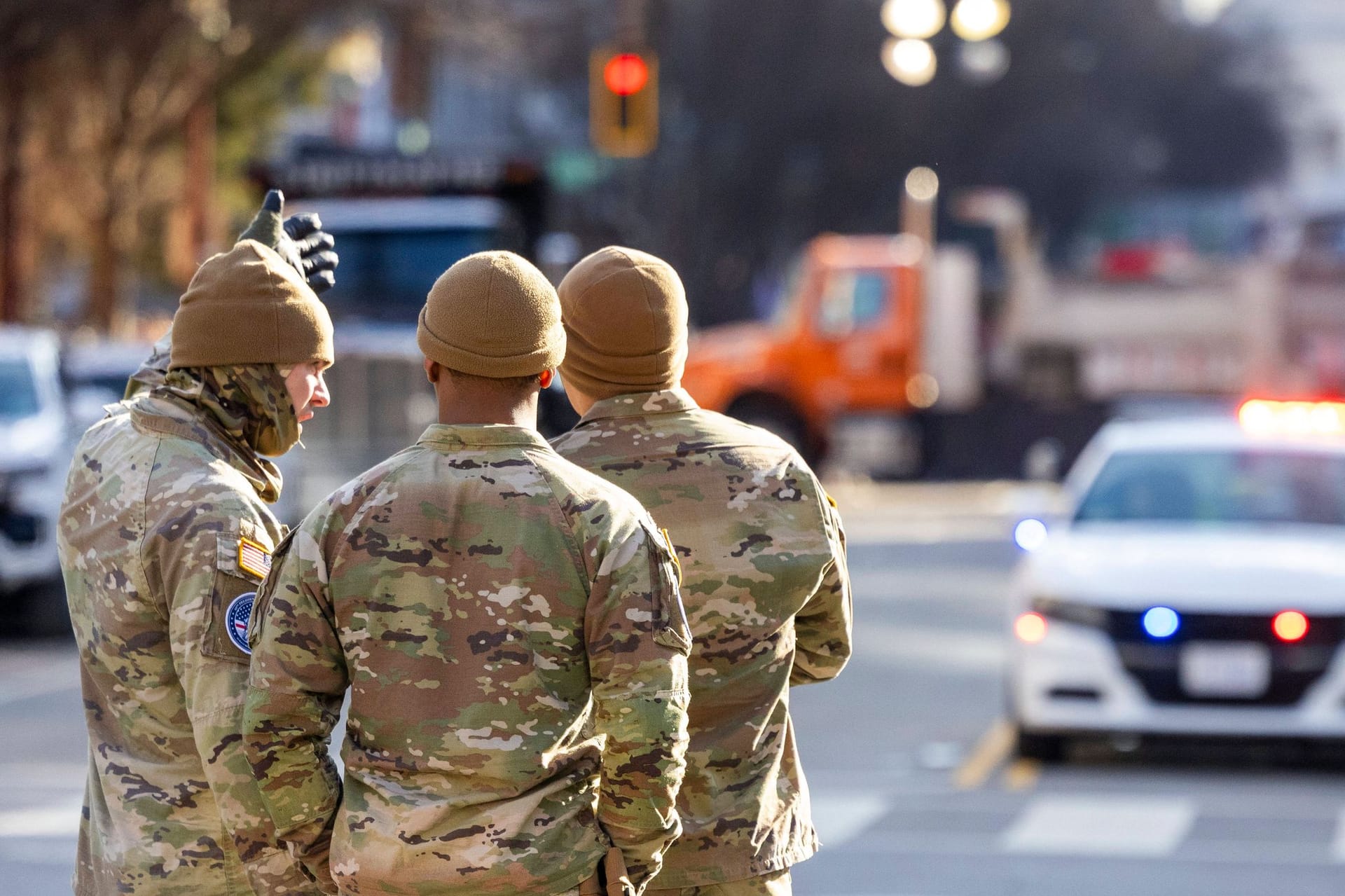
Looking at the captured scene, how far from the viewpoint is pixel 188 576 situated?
344 centimetres

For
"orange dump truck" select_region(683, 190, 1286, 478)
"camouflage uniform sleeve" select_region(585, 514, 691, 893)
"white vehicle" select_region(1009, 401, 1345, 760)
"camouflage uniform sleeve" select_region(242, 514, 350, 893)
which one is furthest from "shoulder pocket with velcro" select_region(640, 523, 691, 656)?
"orange dump truck" select_region(683, 190, 1286, 478)

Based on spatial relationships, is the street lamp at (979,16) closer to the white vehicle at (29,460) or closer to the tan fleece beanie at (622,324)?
the white vehicle at (29,460)

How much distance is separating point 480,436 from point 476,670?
34cm

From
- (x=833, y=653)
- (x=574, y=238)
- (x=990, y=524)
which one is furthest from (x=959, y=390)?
(x=833, y=653)

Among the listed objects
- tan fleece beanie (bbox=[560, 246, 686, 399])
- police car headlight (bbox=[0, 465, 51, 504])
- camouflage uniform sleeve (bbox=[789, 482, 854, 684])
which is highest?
tan fleece beanie (bbox=[560, 246, 686, 399])

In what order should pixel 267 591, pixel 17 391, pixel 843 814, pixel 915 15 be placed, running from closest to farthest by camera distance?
pixel 267 591 < pixel 843 814 < pixel 17 391 < pixel 915 15

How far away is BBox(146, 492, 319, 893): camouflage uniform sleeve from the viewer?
336cm

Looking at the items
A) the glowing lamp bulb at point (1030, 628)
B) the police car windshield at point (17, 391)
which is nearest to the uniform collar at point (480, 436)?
the glowing lamp bulb at point (1030, 628)

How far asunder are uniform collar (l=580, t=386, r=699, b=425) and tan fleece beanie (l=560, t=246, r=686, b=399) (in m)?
0.02

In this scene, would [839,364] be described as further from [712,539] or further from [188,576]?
[188,576]

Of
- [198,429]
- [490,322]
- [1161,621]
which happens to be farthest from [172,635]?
[1161,621]

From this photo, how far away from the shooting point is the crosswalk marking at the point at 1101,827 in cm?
796

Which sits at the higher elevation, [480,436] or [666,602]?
[480,436]

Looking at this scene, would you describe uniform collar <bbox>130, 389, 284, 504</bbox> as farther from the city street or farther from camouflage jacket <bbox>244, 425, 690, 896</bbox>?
the city street
